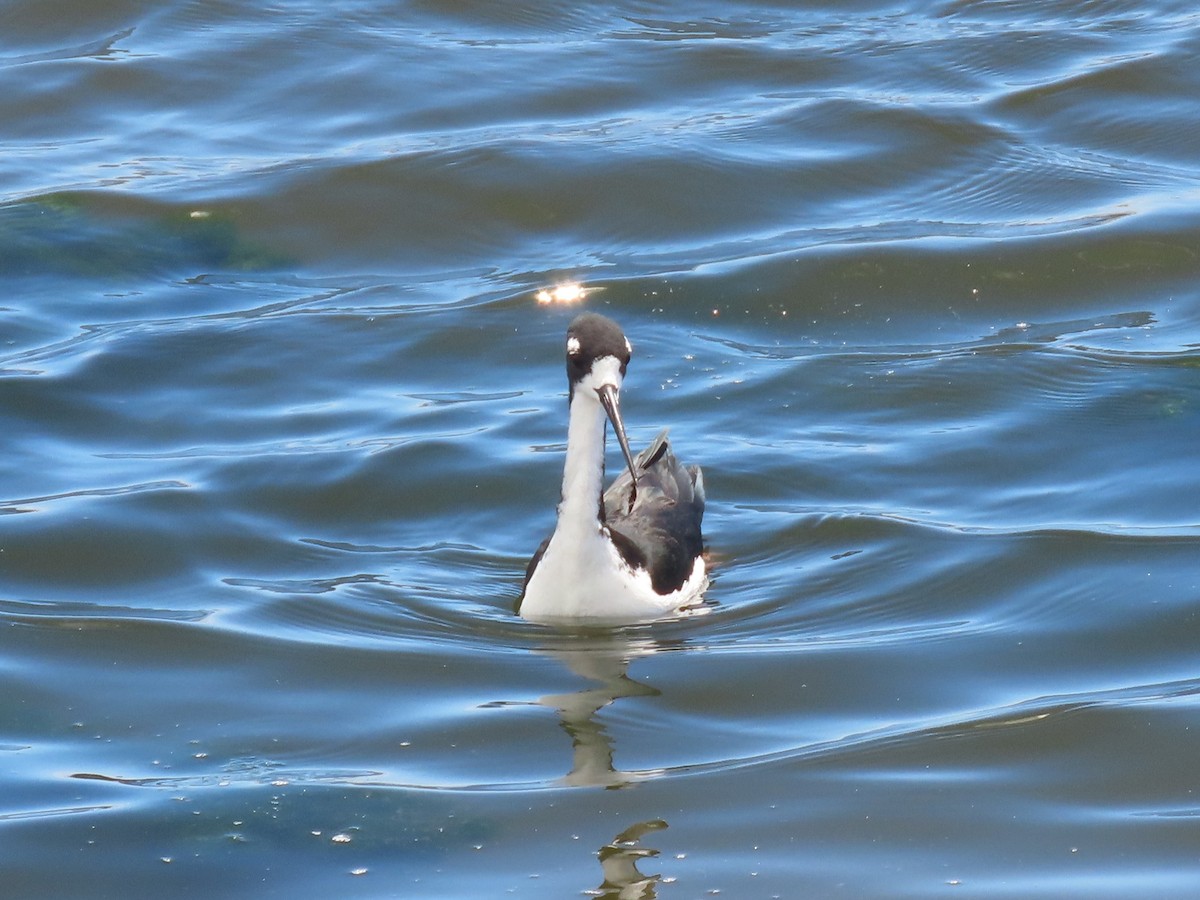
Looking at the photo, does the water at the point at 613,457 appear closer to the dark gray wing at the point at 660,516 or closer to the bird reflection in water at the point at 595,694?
the bird reflection in water at the point at 595,694

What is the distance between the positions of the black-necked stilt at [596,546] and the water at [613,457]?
0.17 meters

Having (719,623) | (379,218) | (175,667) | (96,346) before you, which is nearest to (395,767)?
(175,667)

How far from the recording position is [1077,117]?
15203 mm

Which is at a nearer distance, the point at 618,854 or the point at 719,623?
the point at 618,854

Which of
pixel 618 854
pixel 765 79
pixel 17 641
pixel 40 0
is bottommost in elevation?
pixel 618 854

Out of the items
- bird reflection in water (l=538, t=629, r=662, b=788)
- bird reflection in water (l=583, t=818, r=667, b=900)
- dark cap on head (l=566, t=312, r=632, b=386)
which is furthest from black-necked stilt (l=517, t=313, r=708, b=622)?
bird reflection in water (l=583, t=818, r=667, b=900)

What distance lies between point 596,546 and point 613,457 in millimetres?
2533

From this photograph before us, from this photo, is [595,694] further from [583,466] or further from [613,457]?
[613,457]

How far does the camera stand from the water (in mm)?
5965

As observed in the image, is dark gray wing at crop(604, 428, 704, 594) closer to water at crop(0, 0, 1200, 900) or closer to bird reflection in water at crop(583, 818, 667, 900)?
water at crop(0, 0, 1200, 900)

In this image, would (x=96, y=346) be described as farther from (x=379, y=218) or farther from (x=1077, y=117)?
(x=1077, y=117)

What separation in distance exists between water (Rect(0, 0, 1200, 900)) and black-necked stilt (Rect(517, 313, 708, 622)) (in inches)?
6.9

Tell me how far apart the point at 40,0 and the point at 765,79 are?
690cm

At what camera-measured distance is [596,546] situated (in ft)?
25.5
